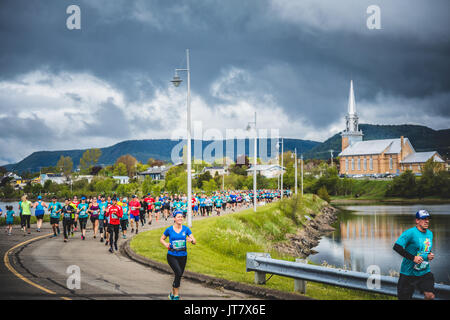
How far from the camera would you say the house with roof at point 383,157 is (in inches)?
5768

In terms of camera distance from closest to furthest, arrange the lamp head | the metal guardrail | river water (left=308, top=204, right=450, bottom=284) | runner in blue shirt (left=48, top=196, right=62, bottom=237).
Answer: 1. the metal guardrail
2. the lamp head
3. runner in blue shirt (left=48, top=196, right=62, bottom=237)
4. river water (left=308, top=204, right=450, bottom=284)

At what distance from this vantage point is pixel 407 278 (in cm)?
724

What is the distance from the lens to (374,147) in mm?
158375

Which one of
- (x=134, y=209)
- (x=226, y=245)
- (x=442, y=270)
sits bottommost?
(x=442, y=270)

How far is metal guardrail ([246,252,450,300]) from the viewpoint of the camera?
27.1 feet

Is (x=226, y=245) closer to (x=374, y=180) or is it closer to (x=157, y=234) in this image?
(x=157, y=234)

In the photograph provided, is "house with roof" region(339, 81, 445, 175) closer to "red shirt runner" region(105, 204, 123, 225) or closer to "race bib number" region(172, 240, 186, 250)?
"red shirt runner" region(105, 204, 123, 225)

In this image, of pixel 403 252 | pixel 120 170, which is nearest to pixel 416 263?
pixel 403 252

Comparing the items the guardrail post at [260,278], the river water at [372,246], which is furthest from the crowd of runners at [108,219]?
the river water at [372,246]

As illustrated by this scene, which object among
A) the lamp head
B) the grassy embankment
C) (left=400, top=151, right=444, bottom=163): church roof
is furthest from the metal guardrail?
(left=400, top=151, right=444, bottom=163): church roof

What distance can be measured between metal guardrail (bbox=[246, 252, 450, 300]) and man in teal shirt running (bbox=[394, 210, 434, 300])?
41cm

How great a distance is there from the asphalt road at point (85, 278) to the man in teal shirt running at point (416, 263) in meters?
3.74
